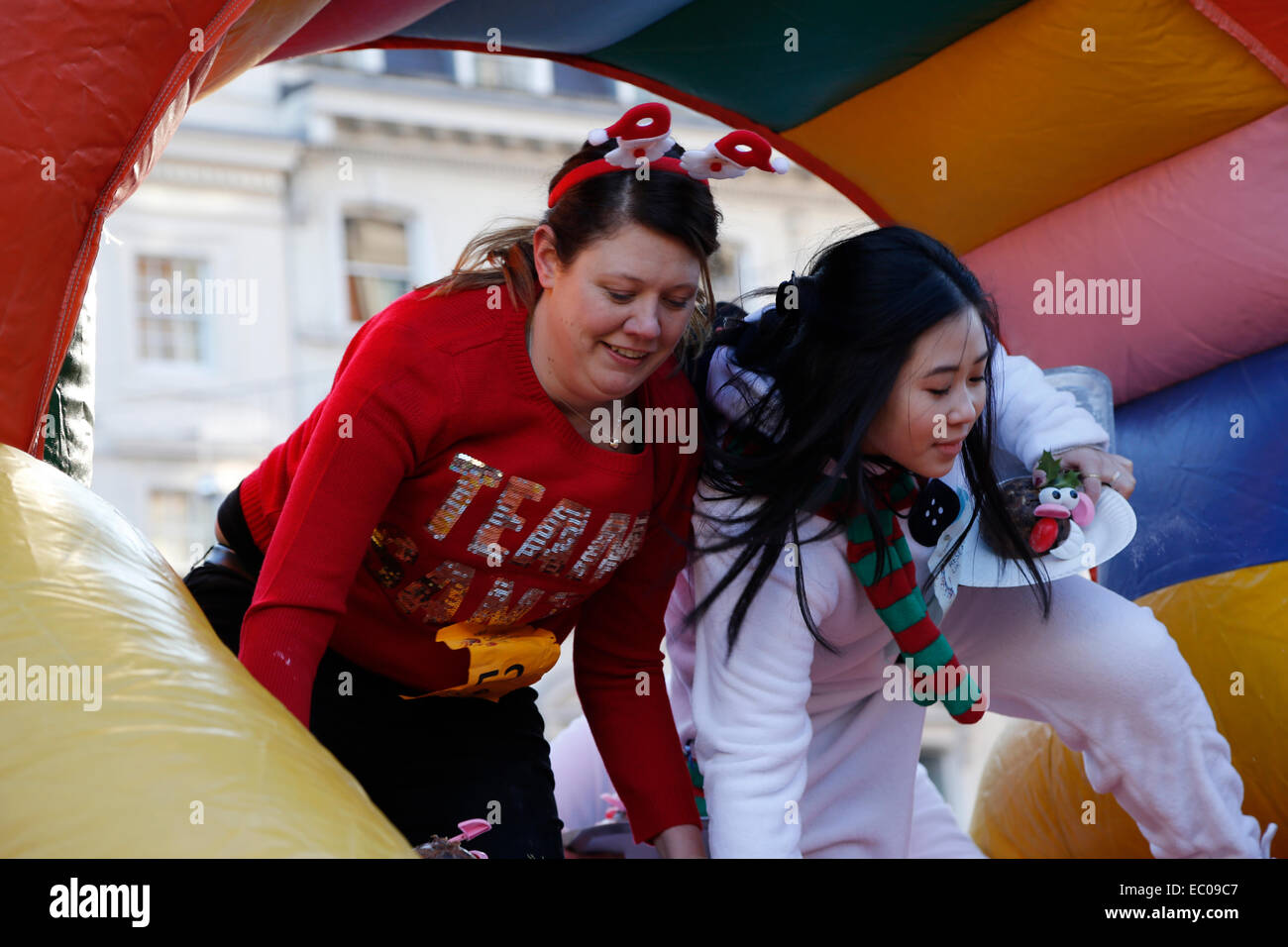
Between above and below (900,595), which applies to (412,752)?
below

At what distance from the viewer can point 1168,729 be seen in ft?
5.51

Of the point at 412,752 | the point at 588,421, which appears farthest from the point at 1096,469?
the point at 412,752

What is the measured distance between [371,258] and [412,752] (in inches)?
325

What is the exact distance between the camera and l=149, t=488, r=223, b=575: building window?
886 cm

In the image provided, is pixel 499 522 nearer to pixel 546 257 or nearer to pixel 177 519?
pixel 546 257

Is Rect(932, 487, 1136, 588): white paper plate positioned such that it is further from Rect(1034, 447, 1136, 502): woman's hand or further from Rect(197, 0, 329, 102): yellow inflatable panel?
Rect(197, 0, 329, 102): yellow inflatable panel

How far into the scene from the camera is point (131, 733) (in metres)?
1.08

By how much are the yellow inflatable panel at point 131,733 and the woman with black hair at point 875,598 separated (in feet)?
1.70

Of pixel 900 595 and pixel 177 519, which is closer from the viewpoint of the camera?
pixel 900 595

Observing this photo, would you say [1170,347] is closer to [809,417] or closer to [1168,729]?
[1168,729]

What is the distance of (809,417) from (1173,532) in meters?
0.90

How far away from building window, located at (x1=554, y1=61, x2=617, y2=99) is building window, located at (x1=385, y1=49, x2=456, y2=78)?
75 centimetres

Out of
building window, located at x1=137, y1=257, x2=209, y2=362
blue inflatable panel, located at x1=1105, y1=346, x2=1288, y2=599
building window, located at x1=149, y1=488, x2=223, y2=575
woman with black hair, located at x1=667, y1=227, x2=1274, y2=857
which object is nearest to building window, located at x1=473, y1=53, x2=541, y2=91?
building window, located at x1=137, y1=257, x2=209, y2=362

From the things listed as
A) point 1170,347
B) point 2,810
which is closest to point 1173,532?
point 1170,347
